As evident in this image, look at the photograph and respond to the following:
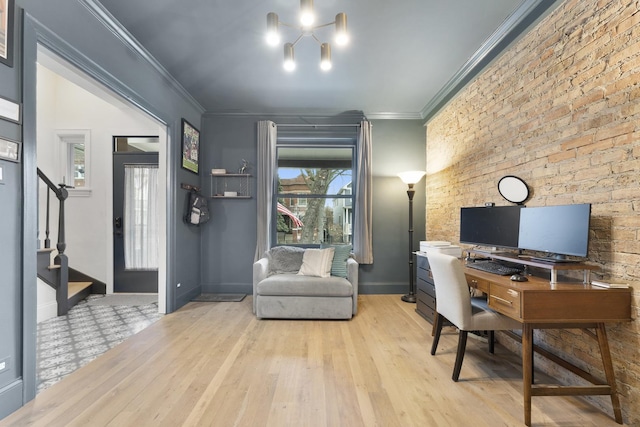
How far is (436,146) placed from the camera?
4.16m

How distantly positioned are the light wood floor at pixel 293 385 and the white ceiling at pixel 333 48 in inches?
108

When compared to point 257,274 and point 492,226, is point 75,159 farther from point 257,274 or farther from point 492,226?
point 492,226

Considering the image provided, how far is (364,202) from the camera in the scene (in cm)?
435

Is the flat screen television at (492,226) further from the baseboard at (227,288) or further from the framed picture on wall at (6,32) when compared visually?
the framed picture on wall at (6,32)

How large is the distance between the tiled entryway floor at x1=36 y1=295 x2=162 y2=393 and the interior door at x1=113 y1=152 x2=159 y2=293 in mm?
595

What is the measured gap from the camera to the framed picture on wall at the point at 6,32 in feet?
5.41

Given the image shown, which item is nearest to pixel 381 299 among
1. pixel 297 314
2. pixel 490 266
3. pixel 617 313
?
pixel 297 314

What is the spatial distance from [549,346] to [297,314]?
228 cm

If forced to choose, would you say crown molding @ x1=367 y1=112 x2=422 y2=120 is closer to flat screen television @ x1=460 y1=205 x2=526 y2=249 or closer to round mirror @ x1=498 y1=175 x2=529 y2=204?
flat screen television @ x1=460 y1=205 x2=526 y2=249

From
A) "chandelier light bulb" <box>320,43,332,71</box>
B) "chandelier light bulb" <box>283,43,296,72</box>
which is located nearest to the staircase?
"chandelier light bulb" <box>283,43,296,72</box>

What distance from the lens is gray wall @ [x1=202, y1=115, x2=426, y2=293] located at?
4.46 m

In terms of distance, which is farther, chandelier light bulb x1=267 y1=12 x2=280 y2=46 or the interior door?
the interior door

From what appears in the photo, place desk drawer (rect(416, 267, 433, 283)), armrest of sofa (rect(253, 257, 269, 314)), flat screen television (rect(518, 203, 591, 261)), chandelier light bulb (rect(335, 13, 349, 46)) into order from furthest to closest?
armrest of sofa (rect(253, 257, 269, 314)) → desk drawer (rect(416, 267, 433, 283)) → chandelier light bulb (rect(335, 13, 349, 46)) → flat screen television (rect(518, 203, 591, 261))

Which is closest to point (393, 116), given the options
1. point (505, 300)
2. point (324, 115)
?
point (324, 115)
